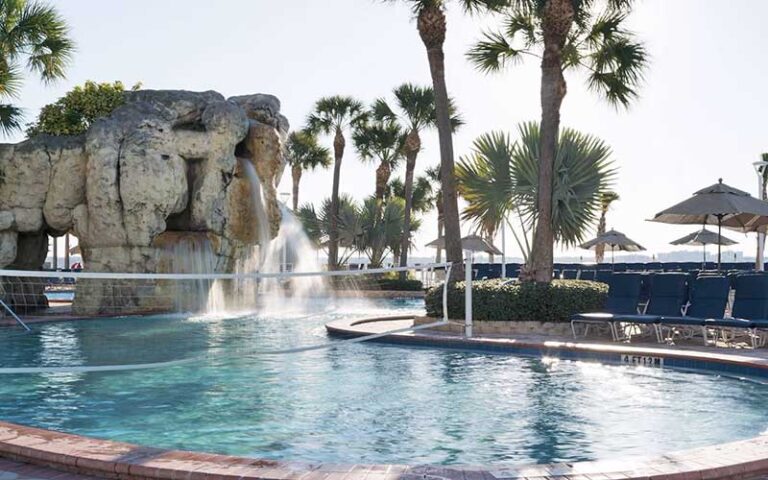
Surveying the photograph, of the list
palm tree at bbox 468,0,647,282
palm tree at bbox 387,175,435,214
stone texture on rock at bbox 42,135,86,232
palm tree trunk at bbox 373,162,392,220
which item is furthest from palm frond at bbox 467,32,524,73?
palm tree at bbox 387,175,435,214

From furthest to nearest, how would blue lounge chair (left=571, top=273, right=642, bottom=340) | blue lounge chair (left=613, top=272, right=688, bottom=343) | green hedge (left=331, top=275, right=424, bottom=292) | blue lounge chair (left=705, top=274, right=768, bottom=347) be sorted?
1. green hedge (left=331, top=275, right=424, bottom=292)
2. blue lounge chair (left=571, top=273, right=642, bottom=340)
3. blue lounge chair (left=613, top=272, right=688, bottom=343)
4. blue lounge chair (left=705, top=274, right=768, bottom=347)

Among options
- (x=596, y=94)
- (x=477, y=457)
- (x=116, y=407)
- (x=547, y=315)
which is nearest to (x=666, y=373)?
(x=547, y=315)

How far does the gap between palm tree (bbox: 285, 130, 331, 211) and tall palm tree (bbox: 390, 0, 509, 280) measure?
26440mm

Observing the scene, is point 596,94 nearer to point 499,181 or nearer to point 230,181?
point 499,181

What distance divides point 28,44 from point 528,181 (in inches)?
596

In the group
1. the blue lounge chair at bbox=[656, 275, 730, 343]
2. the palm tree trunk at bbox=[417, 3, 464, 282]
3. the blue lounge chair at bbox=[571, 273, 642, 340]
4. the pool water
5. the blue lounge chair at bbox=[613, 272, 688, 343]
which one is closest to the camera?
the pool water

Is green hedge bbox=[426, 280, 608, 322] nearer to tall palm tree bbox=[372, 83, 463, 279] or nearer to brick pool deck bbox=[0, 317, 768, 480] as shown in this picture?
brick pool deck bbox=[0, 317, 768, 480]

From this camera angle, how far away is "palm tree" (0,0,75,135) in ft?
69.0

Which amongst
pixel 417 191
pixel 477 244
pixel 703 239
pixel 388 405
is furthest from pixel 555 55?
pixel 417 191

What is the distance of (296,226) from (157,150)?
19.0 m

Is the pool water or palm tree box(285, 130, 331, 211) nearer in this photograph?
the pool water

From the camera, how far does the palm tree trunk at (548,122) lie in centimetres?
1630

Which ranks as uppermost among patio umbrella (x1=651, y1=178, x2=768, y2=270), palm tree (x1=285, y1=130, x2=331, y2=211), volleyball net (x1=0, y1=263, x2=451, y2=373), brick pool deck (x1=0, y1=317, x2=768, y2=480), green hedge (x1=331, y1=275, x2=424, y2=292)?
palm tree (x1=285, y1=130, x2=331, y2=211)

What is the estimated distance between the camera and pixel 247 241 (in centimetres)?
2475
